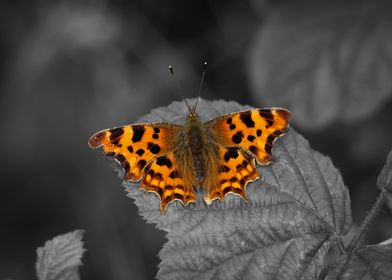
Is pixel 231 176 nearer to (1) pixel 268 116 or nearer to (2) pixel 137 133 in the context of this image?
(1) pixel 268 116

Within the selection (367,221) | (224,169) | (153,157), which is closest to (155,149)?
(153,157)

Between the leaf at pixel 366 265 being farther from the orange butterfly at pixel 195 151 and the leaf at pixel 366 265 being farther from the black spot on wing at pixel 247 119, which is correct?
the black spot on wing at pixel 247 119

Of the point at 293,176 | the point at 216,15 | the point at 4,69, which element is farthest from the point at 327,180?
Result: the point at 4,69

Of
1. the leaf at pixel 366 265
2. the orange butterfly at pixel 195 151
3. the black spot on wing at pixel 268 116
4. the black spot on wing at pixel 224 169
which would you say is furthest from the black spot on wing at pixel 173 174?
the leaf at pixel 366 265

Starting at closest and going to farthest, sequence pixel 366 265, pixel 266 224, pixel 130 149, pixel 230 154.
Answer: pixel 366 265 < pixel 266 224 < pixel 130 149 < pixel 230 154

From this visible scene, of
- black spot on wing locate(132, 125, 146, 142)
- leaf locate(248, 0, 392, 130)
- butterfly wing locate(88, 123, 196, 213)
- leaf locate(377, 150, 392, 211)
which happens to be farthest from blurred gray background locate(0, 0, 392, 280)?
leaf locate(377, 150, 392, 211)

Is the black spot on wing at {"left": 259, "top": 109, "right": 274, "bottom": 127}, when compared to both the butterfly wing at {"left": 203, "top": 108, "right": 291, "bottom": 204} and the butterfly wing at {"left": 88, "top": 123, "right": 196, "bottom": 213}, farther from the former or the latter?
the butterfly wing at {"left": 88, "top": 123, "right": 196, "bottom": 213}
